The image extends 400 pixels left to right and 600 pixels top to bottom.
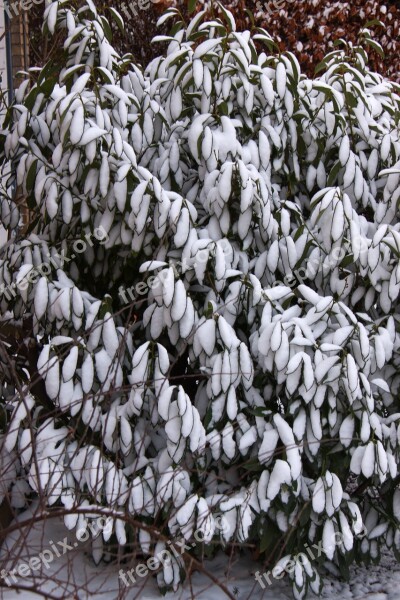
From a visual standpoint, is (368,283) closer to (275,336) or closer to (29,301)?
(275,336)

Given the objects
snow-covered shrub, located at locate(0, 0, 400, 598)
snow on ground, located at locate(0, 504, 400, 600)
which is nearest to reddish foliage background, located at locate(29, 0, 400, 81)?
snow-covered shrub, located at locate(0, 0, 400, 598)

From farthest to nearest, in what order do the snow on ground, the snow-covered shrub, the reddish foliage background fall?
the reddish foliage background < the snow on ground < the snow-covered shrub

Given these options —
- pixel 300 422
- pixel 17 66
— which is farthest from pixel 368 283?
pixel 17 66

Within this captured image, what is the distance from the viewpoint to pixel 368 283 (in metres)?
3.35

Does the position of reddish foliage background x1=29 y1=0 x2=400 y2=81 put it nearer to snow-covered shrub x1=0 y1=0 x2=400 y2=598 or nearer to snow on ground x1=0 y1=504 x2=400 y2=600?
snow-covered shrub x1=0 y1=0 x2=400 y2=598

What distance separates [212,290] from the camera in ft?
10.5

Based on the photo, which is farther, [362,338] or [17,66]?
[17,66]

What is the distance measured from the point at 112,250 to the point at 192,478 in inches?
40.6

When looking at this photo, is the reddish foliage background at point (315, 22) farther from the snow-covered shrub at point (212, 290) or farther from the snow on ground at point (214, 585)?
the snow on ground at point (214, 585)

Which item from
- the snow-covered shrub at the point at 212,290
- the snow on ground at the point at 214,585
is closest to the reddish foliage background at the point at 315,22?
the snow-covered shrub at the point at 212,290

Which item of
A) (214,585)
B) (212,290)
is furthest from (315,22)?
(214,585)

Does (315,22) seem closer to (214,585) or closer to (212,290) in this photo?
(212,290)

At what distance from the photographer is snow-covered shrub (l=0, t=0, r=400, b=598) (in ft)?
9.96

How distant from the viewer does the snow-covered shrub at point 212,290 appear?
3.04m
